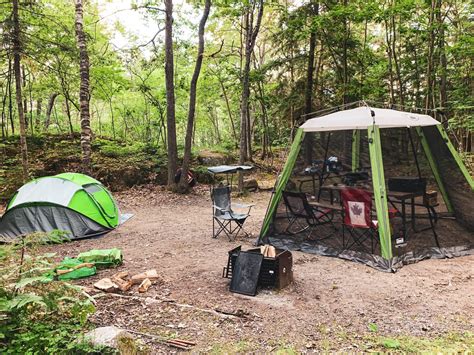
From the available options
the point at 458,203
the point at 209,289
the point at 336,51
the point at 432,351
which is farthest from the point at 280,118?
the point at 432,351

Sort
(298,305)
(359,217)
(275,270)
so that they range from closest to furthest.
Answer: (298,305)
(275,270)
(359,217)

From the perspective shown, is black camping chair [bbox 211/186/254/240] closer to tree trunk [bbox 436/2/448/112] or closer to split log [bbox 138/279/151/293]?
split log [bbox 138/279/151/293]

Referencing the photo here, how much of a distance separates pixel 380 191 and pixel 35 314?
14.1ft

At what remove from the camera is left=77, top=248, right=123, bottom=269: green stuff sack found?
4.79 metres

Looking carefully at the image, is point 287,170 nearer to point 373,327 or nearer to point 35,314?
point 373,327

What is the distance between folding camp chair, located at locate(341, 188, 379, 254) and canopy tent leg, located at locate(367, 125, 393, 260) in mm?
132

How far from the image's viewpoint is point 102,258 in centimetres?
485

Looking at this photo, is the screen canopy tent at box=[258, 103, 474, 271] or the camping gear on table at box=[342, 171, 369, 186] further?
the camping gear on table at box=[342, 171, 369, 186]

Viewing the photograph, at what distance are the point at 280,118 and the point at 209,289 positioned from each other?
12268 mm

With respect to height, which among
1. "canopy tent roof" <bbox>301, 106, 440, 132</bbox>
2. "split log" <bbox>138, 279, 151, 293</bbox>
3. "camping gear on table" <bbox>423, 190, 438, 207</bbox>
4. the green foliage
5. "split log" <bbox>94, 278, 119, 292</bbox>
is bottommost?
the green foliage

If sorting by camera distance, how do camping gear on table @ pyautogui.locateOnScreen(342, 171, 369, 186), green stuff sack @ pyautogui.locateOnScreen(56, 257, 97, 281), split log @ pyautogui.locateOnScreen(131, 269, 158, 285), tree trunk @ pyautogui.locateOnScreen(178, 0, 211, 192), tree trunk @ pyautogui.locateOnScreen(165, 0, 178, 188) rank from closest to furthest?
1. split log @ pyautogui.locateOnScreen(131, 269, 158, 285)
2. green stuff sack @ pyautogui.locateOnScreen(56, 257, 97, 281)
3. camping gear on table @ pyautogui.locateOnScreen(342, 171, 369, 186)
4. tree trunk @ pyautogui.locateOnScreen(165, 0, 178, 188)
5. tree trunk @ pyautogui.locateOnScreen(178, 0, 211, 192)

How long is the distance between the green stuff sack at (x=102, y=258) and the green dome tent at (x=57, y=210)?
4.40ft

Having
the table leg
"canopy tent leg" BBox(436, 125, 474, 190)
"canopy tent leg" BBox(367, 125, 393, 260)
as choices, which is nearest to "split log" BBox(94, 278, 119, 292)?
"canopy tent leg" BBox(367, 125, 393, 260)

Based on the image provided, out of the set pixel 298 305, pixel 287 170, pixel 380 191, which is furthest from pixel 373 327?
pixel 287 170
